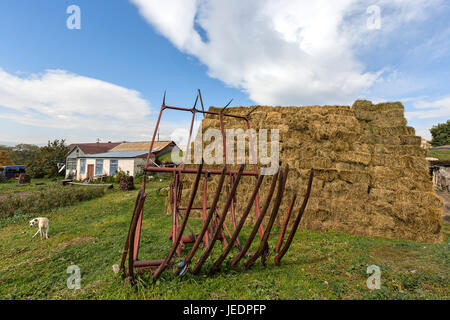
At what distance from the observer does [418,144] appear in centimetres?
729

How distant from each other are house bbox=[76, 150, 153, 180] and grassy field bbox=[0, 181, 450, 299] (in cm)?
1705

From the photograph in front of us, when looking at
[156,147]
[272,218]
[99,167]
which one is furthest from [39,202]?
[156,147]

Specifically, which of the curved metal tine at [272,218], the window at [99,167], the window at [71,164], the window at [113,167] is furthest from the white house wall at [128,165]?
→ the curved metal tine at [272,218]

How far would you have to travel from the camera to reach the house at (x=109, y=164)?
23.8m

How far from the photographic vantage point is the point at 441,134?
1437 inches

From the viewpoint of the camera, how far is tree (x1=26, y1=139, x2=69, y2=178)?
28.6m

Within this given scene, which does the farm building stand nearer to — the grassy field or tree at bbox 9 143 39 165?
the grassy field

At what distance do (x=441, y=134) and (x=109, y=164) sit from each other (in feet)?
178

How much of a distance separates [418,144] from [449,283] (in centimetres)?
547

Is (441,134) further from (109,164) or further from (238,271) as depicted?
(109,164)

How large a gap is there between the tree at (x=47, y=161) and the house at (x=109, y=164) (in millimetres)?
5689

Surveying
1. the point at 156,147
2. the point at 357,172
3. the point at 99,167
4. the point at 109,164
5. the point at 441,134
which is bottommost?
the point at 99,167
